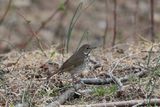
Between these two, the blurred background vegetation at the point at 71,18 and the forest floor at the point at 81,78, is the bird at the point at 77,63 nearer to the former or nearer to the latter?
the forest floor at the point at 81,78

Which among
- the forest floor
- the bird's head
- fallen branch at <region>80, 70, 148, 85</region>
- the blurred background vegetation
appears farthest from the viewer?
the blurred background vegetation

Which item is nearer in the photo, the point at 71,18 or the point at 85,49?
the point at 85,49

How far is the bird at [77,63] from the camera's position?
688 centimetres

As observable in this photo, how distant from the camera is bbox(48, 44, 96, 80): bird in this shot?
6883 millimetres

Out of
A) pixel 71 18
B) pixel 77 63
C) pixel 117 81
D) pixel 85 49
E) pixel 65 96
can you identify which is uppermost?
pixel 71 18

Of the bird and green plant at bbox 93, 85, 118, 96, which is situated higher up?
the bird

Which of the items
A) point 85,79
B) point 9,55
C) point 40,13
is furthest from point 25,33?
point 85,79

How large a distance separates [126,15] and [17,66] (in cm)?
599

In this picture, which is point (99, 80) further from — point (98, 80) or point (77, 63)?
point (77, 63)

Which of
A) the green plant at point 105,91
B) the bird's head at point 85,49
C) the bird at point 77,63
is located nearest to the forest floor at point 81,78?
the green plant at point 105,91

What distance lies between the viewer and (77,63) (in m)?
7.01

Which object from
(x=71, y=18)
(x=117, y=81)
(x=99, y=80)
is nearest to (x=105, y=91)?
(x=117, y=81)

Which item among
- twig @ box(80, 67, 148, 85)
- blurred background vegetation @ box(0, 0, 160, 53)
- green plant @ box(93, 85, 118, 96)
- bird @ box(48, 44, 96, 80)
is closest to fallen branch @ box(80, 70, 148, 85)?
twig @ box(80, 67, 148, 85)

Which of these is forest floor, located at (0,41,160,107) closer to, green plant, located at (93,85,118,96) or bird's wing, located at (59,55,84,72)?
green plant, located at (93,85,118,96)
